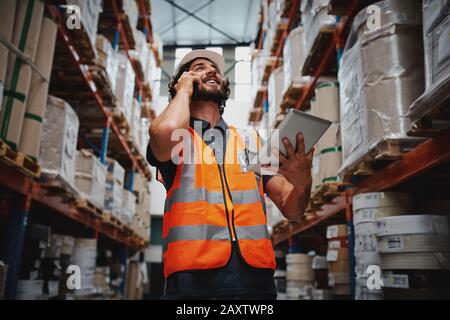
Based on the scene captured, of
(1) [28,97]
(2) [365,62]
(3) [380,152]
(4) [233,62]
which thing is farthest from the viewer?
(4) [233,62]

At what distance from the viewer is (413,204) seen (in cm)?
321

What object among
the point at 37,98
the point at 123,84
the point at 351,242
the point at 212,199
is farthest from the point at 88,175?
the point at 212,199

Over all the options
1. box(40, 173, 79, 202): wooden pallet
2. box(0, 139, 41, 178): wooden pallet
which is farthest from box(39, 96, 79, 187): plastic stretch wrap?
box(0, 139, 41, 178): wooden pallet

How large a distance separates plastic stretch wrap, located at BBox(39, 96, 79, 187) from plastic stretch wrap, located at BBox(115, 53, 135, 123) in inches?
93.0

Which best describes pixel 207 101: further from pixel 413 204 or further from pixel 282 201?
pixel 413 204

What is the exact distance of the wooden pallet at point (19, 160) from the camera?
2.95 meters

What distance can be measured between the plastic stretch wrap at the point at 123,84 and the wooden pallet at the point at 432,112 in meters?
5.15

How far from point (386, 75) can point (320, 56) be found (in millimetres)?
1967

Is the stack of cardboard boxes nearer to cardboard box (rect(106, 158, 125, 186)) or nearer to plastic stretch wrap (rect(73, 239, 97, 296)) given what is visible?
cardboard box (rect(106, 158, 125, 186))

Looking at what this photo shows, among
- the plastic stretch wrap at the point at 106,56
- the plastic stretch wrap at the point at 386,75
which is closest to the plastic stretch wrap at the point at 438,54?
the plastic stretch wrap at the point at 386,75

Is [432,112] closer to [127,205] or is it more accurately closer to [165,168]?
[165,168]

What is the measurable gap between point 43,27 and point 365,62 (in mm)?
2902

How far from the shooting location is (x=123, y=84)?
6.79 meters
